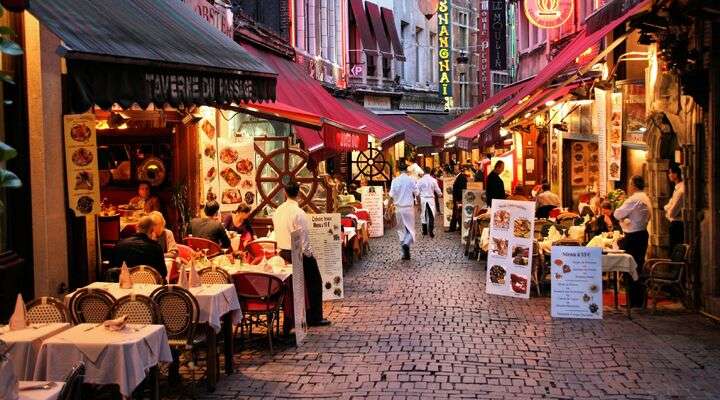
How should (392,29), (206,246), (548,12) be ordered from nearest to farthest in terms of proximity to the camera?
(206,246) → (548,12) → (392,29)

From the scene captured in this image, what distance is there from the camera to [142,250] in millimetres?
10883

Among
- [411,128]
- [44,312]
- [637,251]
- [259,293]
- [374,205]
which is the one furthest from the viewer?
[411,128]

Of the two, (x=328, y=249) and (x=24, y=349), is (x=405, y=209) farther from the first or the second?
(x=24, y=349)

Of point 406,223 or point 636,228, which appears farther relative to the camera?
point 406,223

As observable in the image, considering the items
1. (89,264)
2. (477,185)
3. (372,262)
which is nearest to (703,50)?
(89,264)

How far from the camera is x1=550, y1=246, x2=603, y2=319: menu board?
13344mm

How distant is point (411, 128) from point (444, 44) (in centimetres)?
1193

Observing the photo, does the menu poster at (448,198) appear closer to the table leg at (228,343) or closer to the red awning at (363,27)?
the red awning at (363,27)

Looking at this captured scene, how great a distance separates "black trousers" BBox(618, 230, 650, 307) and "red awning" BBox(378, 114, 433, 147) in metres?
26.7

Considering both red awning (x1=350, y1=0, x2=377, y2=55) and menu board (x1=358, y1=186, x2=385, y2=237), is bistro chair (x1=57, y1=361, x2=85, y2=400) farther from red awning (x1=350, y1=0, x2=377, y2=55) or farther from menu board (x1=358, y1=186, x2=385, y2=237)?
red awning (x1=350, y1=0, x2=377, y2=55)

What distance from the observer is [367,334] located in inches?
492

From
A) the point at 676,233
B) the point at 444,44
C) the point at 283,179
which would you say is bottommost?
the point at 676,233

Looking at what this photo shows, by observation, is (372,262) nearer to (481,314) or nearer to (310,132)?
(310,132)

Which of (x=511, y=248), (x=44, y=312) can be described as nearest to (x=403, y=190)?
(x=511, y=248)
